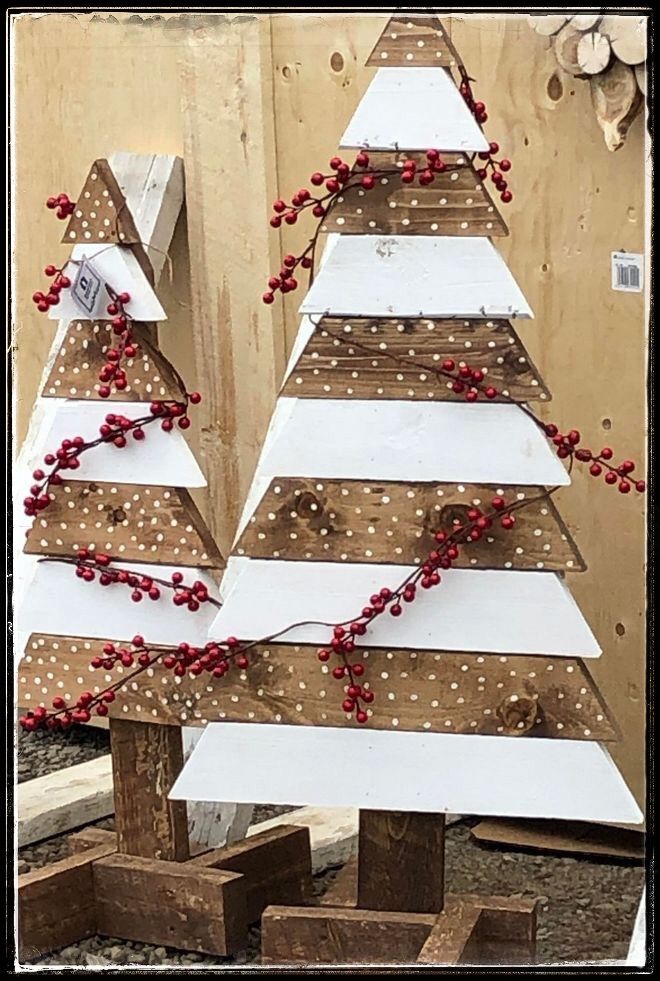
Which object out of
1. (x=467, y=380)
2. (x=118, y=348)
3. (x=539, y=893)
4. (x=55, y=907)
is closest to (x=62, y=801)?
(x=55, y=907)

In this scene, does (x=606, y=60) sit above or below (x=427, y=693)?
above

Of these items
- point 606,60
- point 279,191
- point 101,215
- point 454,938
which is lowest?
point 454,938

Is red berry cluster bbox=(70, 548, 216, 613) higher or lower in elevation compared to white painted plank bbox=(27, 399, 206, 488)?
lower

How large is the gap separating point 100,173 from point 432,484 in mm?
559

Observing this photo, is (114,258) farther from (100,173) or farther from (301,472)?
(301,472)

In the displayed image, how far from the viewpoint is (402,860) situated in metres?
1.84

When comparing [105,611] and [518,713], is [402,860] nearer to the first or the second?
[518,713]

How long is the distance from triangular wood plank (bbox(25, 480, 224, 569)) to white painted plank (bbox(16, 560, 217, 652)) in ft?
0.05

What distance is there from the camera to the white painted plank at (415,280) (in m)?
1.69

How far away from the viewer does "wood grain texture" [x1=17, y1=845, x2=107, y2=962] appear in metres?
1.94

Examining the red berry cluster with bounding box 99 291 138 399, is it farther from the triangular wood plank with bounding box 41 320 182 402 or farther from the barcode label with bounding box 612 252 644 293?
the barcode label with bounding box 612 252 644 293

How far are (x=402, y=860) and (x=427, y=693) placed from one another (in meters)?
0.23

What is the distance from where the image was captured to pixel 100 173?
6.23 ft

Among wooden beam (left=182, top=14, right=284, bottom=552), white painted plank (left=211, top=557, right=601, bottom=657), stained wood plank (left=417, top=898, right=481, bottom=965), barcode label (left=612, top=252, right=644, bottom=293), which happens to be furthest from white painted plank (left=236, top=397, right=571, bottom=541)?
wooden beam (left=182, top=14, right=284, bottom=552)
